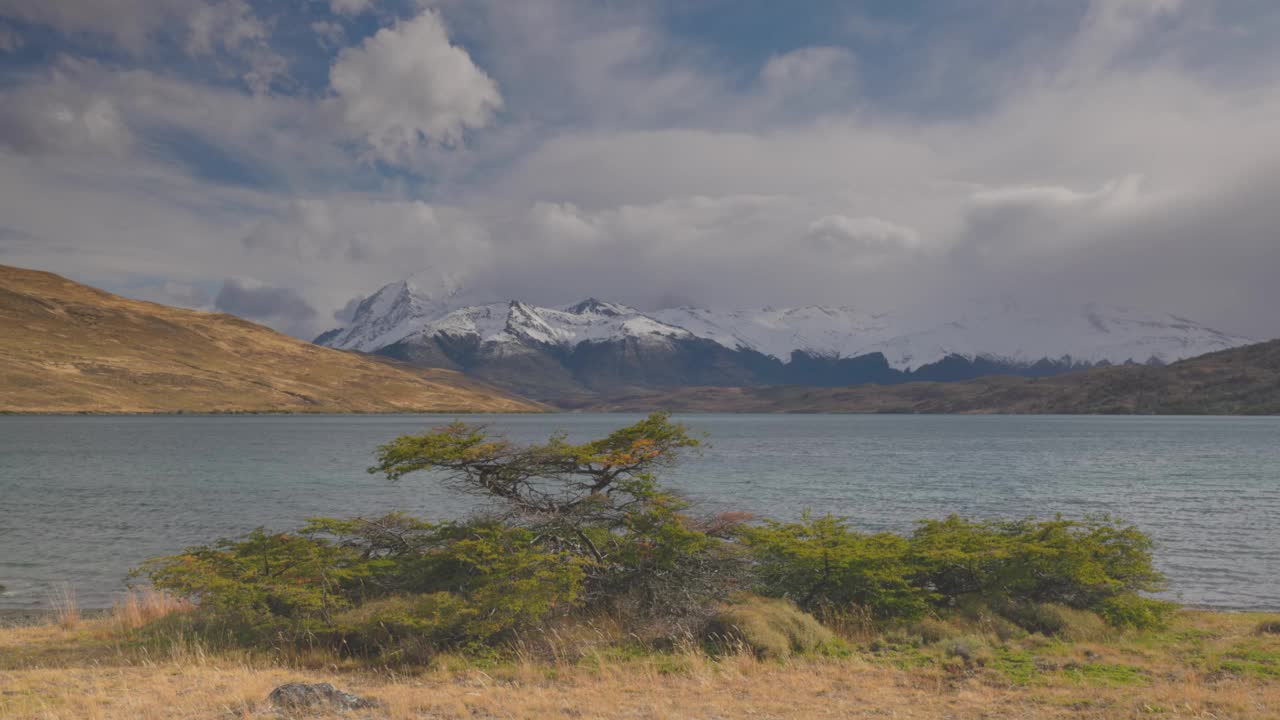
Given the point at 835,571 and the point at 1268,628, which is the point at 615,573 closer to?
the point at 835,571

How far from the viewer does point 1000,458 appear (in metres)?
105

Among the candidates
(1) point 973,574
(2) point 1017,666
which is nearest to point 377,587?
(2) point 1017,666

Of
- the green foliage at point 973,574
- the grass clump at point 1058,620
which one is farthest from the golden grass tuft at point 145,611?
the grass clump at point 1058,620

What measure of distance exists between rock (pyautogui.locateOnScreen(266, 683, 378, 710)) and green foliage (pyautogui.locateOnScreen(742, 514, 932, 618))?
39.0 ft

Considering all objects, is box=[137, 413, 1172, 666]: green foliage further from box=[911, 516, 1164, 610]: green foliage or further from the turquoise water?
the turquoise water

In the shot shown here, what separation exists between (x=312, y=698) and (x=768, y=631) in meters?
10.4

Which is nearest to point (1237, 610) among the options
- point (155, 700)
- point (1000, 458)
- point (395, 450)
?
point (395, 450)

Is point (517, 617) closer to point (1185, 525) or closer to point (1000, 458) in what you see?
point (1185, 525)

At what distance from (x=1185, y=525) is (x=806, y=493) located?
2588 centimetres

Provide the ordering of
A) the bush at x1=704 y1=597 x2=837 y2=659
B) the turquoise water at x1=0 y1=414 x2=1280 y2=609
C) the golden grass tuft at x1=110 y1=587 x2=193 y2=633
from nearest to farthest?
the bush at x1=704 y1=597 x2=837 y2=659 → the golden grass tuft at x1=110 y1=587 x2=193 y2=633 → the turquoise water at x1=0 y1=414 x2=1280 y2=609

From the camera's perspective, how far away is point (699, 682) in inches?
659

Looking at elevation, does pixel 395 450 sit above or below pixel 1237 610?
above

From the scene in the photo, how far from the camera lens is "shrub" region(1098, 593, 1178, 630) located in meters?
21.3

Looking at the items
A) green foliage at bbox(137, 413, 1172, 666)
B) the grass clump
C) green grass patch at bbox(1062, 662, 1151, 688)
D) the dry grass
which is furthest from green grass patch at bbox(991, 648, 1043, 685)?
the grass clump
